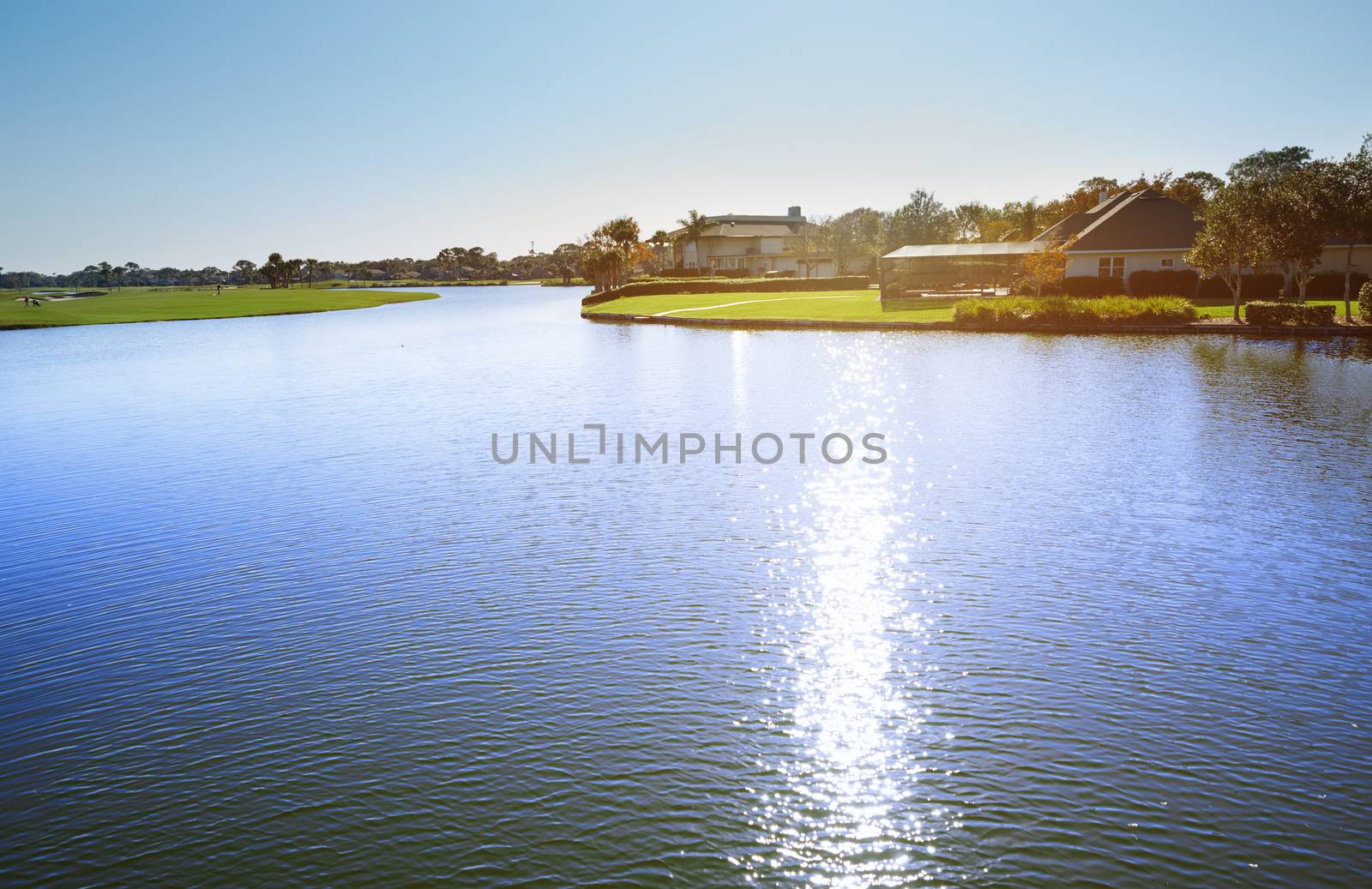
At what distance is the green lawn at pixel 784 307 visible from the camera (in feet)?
161

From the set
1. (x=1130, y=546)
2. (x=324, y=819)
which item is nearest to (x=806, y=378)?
(x=1130, y=546)

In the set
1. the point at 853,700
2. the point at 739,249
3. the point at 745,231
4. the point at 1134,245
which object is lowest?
the point at 853,700

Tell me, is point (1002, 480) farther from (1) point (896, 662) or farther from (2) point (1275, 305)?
(2) point (1275, 305)

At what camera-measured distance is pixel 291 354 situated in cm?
4300

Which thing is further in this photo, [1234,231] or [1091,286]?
[1091,286]

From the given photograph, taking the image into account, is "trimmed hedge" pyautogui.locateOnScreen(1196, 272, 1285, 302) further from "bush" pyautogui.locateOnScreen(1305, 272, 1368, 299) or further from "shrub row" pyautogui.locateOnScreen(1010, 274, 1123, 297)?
"shrub row" pyautogui.locateOnScreen(1010, 274, 1123, 297)

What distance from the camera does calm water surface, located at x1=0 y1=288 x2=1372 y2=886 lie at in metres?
6.04

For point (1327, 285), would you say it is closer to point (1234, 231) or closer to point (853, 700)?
point (1234, 231)

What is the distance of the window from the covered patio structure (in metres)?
3.74

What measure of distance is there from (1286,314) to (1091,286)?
1617 cm

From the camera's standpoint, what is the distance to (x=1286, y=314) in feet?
124

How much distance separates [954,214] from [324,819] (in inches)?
5034

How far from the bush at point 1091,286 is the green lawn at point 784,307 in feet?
21.8

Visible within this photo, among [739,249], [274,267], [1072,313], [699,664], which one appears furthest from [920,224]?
[274,267]
